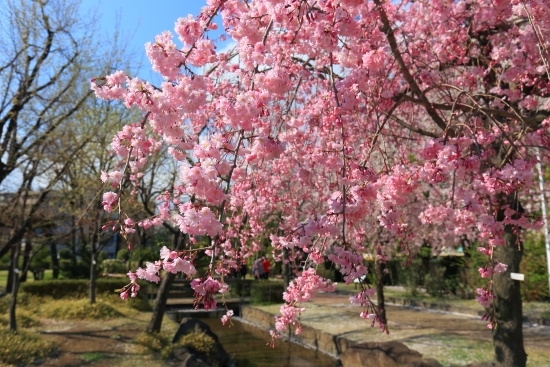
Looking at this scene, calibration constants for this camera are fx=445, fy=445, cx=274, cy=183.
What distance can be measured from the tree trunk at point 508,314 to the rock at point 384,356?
0.94 meters

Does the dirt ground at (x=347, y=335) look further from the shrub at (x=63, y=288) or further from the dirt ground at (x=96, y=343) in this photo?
the shrub at (x=63, y=288)

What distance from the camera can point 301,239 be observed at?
99.4 inches

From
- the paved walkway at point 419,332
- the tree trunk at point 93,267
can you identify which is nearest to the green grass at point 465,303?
the paved walkway at point 419,332

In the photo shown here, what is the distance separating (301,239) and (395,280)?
1796 cm

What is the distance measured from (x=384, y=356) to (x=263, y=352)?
13.2ft

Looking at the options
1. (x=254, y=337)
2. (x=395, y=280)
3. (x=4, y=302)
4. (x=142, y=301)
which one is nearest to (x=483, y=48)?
(x=254, y=337)

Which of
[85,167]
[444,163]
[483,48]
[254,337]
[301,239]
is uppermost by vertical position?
[483,48]

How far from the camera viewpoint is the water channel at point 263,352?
8945 millimetres

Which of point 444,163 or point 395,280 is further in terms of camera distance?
point 395,280

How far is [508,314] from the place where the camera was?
5559 millimetres

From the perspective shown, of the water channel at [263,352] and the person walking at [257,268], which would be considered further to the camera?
the person walking at [257,268]

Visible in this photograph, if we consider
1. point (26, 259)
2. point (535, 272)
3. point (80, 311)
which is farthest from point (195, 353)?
point (535, 272)

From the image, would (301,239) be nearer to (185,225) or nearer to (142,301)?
(185,225)

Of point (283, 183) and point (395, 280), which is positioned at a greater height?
point (283, 183)
